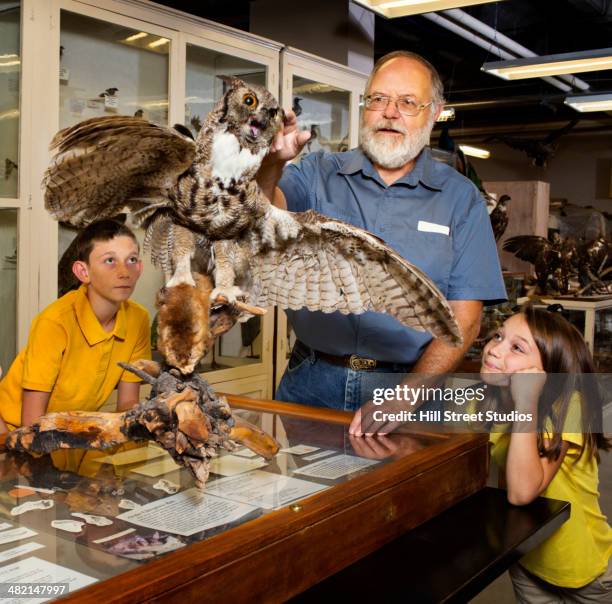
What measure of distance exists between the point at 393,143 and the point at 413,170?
0.12 metres

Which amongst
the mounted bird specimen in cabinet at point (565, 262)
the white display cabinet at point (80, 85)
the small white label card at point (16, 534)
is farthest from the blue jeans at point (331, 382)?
the mounted bird specimen in cabinet at point (565, 262)

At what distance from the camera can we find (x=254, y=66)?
3.77 meters

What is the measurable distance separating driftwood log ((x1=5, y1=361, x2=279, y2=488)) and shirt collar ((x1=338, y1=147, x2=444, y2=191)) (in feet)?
3.07

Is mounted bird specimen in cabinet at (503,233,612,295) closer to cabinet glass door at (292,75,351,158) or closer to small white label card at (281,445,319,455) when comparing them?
cabinet glass door at (292,75,351,158)

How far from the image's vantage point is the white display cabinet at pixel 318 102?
399cm

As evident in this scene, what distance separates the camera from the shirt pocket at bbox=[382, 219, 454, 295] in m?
2.02

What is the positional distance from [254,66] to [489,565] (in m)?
3.06

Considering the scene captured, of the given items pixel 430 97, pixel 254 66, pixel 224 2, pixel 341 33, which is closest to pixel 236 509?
pixel 430 97

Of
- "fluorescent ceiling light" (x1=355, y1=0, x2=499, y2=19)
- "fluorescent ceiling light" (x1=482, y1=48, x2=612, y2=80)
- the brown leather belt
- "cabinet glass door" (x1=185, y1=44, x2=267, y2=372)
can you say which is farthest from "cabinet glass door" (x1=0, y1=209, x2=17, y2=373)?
"fluorescent ceiling light" (x1=482, y1=48, x2=612, y2=80)

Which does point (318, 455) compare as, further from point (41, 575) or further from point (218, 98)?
point (218, 98)

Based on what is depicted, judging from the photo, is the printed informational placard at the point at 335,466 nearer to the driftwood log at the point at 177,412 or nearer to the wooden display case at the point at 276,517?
the wooden display case at the point at 276,517

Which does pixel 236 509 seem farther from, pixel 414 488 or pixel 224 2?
pixel 224 2

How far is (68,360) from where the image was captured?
1.97 metres

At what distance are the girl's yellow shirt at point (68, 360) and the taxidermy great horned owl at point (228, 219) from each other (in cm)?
60
